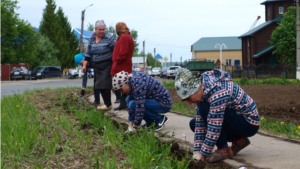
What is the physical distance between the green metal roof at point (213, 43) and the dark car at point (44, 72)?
2278 inches

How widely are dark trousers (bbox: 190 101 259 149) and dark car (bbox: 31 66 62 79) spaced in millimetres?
51729

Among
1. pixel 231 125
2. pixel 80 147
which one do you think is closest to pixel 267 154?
pixel 231 125

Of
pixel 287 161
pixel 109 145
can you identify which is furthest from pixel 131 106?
pixel 287 161

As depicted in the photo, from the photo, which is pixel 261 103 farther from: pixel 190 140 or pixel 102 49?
pixel 190 140

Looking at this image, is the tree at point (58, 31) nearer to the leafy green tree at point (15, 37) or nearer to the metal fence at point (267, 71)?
the leafy green tree at point (15, 37)

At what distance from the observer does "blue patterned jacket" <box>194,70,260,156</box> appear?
5.22 metres

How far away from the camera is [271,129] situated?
8031mm

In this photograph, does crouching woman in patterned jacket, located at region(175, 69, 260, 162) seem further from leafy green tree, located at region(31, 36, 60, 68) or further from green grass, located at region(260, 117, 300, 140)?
leafy green tree, located at region(31, 36, 60, 68)

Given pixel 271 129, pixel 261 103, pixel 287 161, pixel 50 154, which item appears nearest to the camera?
pixel 287 161

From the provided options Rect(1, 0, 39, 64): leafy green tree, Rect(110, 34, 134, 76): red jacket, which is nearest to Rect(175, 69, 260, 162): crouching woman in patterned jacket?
Rect(110, 34, 134, 76): red jacket

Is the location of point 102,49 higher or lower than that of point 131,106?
higher

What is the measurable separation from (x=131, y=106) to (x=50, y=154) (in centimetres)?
192

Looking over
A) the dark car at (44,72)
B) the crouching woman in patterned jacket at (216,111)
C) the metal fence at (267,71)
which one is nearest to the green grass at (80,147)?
the crouching woman in patterned jacket at (216,111)

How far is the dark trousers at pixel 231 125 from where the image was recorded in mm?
5430
